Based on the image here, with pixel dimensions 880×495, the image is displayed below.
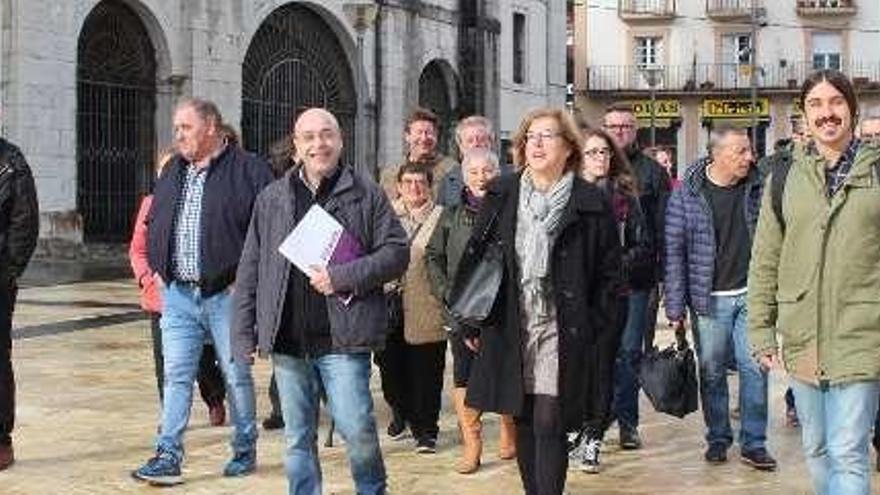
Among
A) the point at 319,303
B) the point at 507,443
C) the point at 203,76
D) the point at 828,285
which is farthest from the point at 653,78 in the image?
the point at 828,285

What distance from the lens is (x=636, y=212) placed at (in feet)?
25.8

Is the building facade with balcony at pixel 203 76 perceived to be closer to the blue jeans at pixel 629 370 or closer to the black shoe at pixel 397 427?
the black shoe at pixel 397 427

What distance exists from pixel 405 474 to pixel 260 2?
65.0 feet

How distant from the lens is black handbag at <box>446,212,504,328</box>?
18.8 ft

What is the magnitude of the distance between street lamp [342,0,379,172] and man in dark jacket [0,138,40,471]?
72.0 ft

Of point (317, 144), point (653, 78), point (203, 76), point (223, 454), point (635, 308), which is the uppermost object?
point (653, 78)

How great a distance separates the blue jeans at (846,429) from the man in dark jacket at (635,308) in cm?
294

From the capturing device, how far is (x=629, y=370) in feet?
27.7

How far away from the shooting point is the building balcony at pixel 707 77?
181 ft

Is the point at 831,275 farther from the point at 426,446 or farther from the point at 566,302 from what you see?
the point at 426,446

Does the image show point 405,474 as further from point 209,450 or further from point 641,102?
point 641,102

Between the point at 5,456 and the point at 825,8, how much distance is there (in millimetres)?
51603

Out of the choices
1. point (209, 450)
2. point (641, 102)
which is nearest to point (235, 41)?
point (209, 450)

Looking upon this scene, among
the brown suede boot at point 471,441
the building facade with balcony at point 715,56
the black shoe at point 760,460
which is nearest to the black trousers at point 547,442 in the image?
the brown suede boot at point 471,441
